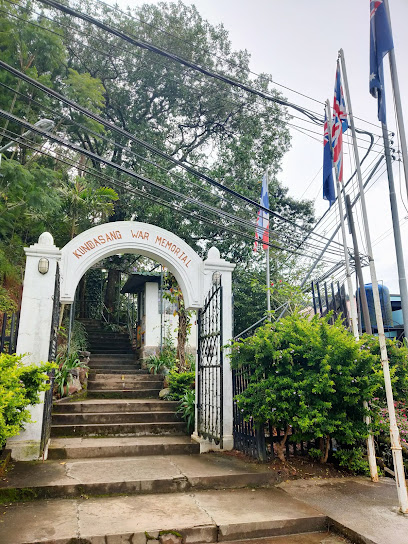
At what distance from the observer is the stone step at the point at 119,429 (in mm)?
6422

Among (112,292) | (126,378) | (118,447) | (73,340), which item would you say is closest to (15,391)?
(118,447)

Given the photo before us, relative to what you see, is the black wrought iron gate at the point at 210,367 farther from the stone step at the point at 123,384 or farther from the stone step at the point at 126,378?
the stone step at the point at 126,378

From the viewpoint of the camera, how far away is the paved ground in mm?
3412

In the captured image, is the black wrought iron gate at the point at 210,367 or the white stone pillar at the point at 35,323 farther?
the black wrought iron gate at the point at 210,367

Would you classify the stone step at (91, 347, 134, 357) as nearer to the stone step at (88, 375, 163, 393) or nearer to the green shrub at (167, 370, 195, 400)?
the stone step at (88, 375, 163, 393)

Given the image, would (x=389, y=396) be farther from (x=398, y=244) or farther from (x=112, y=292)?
(x=112, y=292)

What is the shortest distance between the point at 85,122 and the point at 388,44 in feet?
30.8

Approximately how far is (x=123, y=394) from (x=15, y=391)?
5.16 metres

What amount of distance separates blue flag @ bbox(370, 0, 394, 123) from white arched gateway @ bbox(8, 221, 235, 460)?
3350 millimetres

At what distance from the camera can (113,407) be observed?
24.2 feet

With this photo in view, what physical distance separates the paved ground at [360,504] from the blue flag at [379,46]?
15.7ft

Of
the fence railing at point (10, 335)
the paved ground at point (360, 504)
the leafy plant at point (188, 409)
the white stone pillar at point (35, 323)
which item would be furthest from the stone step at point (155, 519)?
the leafy plant at point (188, 409)

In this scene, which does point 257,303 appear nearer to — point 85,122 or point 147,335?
point 147,335

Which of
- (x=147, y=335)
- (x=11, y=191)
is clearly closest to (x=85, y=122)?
(x=11, y=191)
